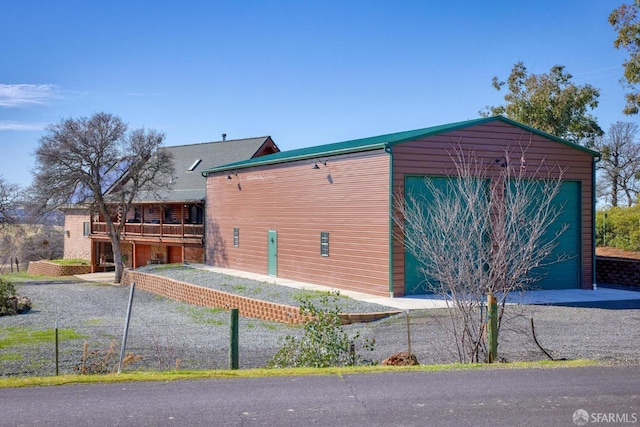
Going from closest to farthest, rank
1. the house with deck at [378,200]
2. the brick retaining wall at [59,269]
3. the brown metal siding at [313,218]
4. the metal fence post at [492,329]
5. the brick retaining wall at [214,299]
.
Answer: the metal fence post at [492,329] < the brick retaining wall at [214,299] < the house with deck at [378,200] < the brown metal siding at [313,218] < the brick retaining wall at [59,269]

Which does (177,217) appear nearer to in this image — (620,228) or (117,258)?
(117,258)

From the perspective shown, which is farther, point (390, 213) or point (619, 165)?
point (619, 165)

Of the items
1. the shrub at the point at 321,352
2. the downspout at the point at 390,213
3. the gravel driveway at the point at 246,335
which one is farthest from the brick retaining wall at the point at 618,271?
the shrub at the point at 321,352

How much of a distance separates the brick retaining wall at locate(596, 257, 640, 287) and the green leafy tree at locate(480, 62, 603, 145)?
14529 millimetres

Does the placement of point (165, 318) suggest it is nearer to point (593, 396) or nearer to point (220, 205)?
point (220, 205)

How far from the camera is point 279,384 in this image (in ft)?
26.1

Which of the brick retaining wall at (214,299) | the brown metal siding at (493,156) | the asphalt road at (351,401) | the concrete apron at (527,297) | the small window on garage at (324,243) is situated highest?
the brown metal siding at (493,156)

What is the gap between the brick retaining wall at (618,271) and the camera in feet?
72.9

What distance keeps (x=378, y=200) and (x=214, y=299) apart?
6.70 m

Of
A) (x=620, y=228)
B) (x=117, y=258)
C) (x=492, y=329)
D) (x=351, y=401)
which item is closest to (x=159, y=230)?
(x=117, y=258)

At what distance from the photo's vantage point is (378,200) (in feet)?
62.8

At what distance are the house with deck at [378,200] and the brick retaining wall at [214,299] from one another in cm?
321

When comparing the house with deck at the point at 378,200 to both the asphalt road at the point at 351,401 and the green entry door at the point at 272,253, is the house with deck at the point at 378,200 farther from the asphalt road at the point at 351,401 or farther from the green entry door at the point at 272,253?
the asphalt road at the point at 351,401

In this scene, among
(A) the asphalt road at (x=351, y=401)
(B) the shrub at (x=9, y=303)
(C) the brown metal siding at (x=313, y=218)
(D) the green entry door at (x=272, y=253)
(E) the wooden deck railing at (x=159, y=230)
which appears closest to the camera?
(A) the asphalt road at (x=351, y=401)
